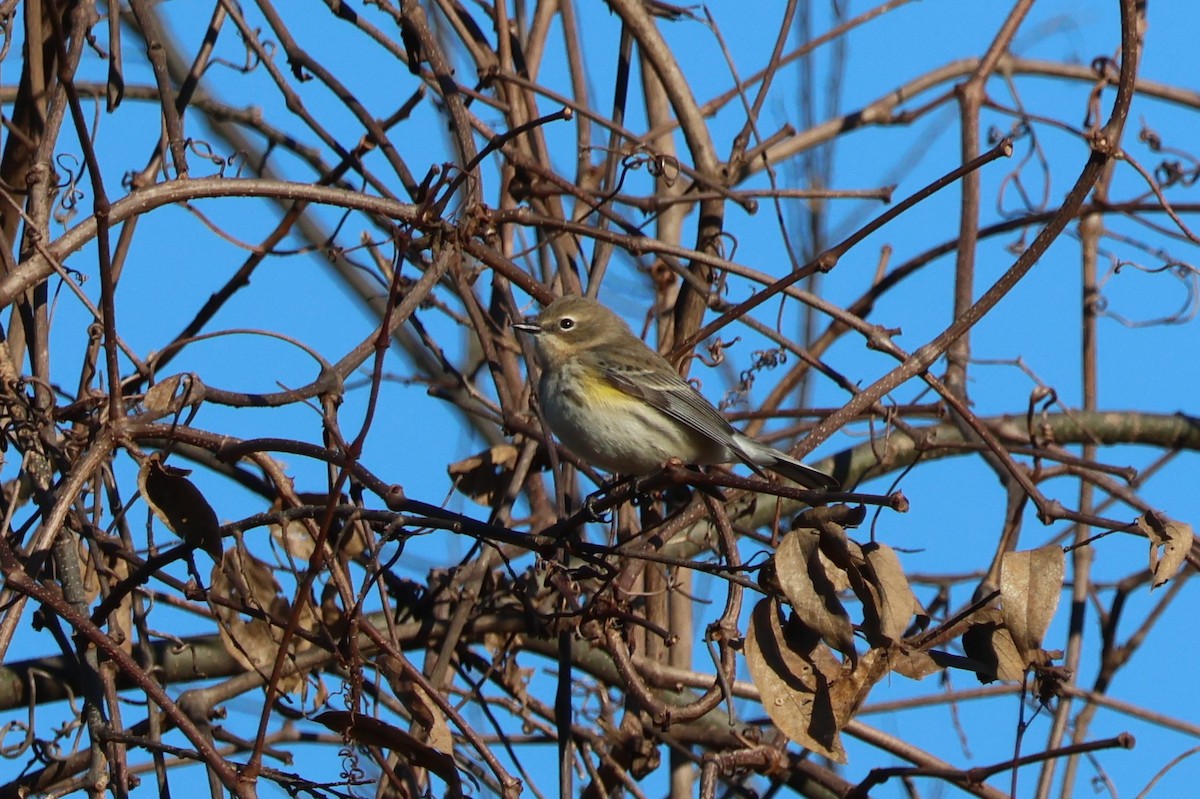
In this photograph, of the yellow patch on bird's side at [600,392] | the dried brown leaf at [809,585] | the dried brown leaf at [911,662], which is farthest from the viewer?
the yellow patch on bird's side at [600,392]

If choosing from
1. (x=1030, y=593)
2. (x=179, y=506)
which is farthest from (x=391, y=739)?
(x=1030, y=593)

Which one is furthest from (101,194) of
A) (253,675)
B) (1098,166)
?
(1098,166)

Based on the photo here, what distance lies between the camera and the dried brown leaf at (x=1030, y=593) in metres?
2.58

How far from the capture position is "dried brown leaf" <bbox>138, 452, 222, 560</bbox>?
2918 mm

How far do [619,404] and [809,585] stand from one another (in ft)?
7.43

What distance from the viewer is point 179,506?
2.94 metres

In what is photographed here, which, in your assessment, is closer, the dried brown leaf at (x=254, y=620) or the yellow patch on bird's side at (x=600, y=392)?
the dried brown leaf at (x=254, y=620)

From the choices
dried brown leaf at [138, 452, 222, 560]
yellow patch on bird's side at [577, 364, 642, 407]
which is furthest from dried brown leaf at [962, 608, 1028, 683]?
yellow patch on bird's side at [577, 364, 642, 407]

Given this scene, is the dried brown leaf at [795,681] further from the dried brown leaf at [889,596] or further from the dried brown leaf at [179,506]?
the dried brown leaf at [179,506]

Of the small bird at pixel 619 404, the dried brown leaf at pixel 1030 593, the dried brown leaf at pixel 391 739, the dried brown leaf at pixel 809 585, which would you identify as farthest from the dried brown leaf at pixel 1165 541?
the small bird at pixel 619 404

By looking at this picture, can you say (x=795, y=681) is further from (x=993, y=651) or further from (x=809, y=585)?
(x=993, y=651)

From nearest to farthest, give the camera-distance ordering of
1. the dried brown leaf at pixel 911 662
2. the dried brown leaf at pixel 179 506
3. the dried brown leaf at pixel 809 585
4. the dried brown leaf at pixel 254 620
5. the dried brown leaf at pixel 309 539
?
the dried brown leaf at pixel 809 585
the dried brown leaf at pixel 911 662
the dried brown leaf at pixel 179 506
the dried brown leaf at pixel 254 620
the dried brown leaf at pixel 309 539

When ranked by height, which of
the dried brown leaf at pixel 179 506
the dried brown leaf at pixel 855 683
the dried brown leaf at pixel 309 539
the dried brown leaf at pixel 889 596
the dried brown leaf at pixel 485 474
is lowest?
the dried brown leaf at pixel 855 683

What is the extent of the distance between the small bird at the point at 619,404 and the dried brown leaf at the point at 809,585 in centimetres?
191
